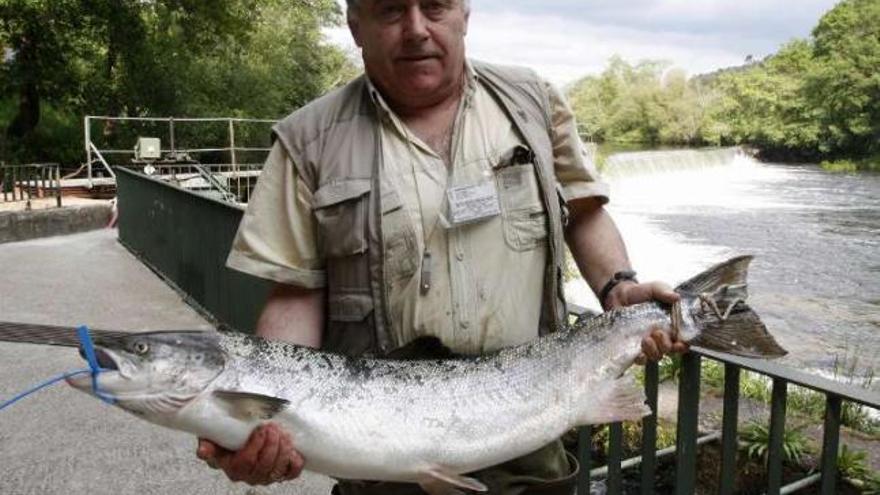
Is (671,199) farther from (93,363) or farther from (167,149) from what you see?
(93,363)

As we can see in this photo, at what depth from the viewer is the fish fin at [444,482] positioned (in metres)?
2.29

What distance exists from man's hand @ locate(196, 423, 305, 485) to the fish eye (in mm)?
283

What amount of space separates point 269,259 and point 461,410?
2.37ft

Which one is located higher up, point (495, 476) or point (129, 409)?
point (129, 409)

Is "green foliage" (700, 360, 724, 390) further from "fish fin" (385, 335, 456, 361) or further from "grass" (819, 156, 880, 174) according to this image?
"grass" (819, 156, 880, 174)

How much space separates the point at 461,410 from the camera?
2.40 meters

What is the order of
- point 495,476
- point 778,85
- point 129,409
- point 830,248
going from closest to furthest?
point 129,409 < point 495,476 < point 830,248 < point 778,85

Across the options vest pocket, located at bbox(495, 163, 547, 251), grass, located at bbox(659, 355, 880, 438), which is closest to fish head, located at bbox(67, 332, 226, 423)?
vest pocket, located at bbox(495, 163, 547, 251)

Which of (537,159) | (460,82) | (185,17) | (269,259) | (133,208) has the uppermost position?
(185,17)

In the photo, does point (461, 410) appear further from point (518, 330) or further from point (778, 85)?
point (778, 85)

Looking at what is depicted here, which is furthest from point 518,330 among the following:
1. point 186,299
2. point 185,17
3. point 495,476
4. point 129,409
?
point 185,17

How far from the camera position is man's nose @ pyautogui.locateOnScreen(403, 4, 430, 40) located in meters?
2.33

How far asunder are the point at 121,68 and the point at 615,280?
29.4 m

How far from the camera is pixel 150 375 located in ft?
7.21
